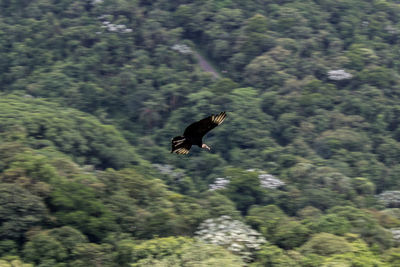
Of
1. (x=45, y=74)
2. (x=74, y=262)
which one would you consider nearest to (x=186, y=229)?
(x=74, y=262)

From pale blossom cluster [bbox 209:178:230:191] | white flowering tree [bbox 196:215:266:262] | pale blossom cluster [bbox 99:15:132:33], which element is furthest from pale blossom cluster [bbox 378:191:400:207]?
pale blossom cluster [bbox 99:15:132:33]

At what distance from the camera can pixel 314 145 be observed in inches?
2272

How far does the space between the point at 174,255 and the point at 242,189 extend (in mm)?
19278

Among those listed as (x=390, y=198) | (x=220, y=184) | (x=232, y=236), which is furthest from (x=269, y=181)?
(x=232, y=236)

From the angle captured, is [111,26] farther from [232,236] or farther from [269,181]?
[232,236]

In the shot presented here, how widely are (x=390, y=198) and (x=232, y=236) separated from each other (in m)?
22.2

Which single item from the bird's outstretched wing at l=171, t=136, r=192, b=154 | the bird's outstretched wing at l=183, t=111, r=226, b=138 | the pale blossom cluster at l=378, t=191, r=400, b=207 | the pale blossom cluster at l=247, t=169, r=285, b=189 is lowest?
the pale blossom cluster at l=378, t=191, r=400, b=207

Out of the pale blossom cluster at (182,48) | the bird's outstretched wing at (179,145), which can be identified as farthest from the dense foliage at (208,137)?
the bird's outstretched wing at (179,145)

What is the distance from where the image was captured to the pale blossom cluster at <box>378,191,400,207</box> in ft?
161

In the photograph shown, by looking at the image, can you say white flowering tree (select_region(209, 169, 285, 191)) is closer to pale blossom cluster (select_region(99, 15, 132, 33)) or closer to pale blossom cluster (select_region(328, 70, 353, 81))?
pale blossom cluster (select_region(328, 70, 353, 81))

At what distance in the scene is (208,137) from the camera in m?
59.2

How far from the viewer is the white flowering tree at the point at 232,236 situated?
30772 mm

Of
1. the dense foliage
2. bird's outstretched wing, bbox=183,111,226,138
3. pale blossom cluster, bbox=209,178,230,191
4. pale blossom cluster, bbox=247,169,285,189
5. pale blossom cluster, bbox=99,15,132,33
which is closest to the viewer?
bird's outstretched wing, bbox=183,111,226,138

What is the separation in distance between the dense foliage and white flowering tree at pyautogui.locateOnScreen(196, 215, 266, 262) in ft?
0.35
